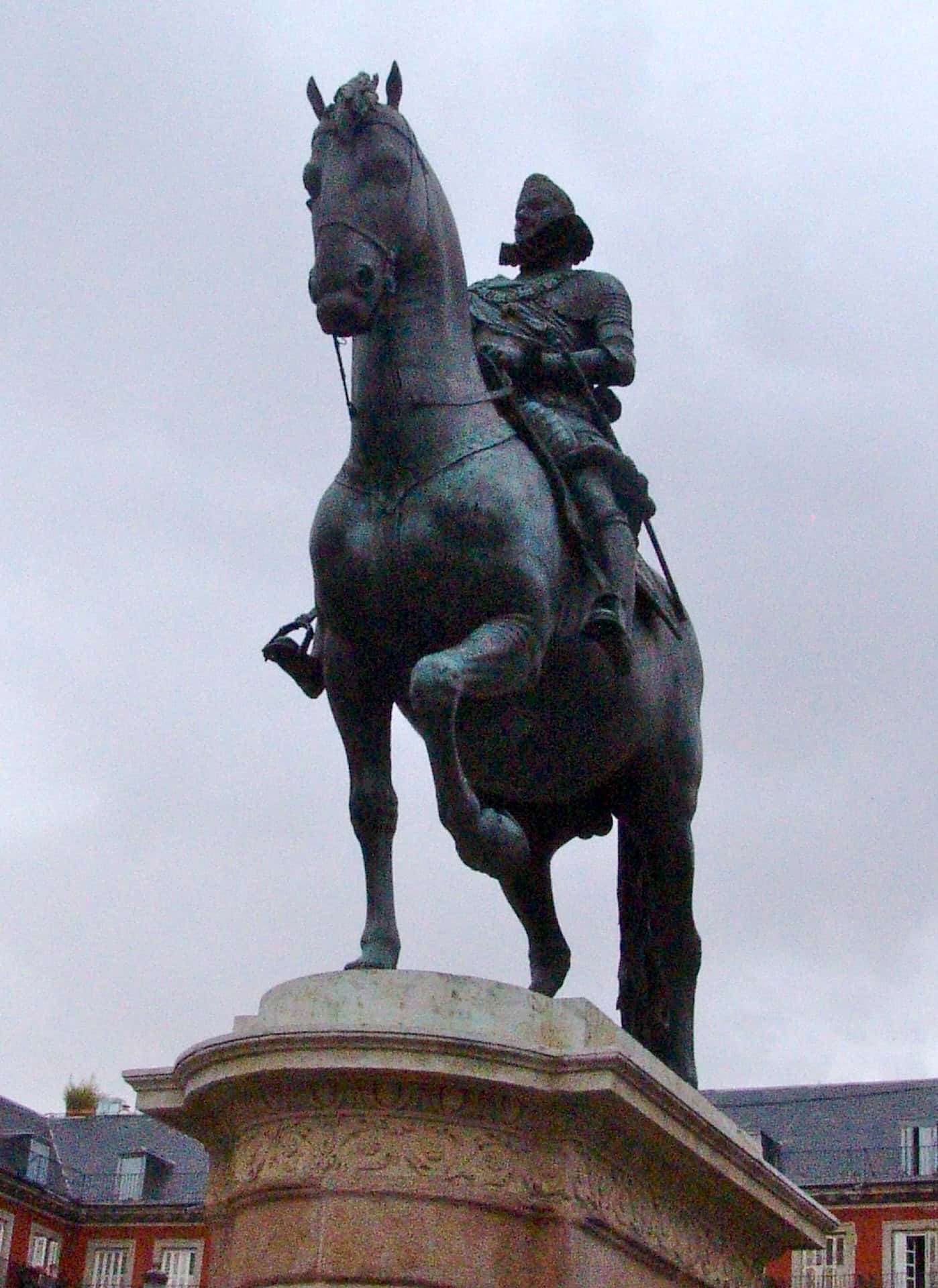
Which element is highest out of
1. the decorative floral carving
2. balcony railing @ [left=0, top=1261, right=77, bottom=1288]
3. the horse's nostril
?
balcony railing @ [left=0, top=1261, right=77, bottom=1288]

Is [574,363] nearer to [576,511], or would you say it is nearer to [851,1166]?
[576,511]

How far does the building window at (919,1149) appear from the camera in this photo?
61.0m

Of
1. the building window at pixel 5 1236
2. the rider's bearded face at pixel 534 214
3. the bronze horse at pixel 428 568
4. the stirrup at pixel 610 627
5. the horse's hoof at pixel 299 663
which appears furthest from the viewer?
the building window at pixel 5 1236

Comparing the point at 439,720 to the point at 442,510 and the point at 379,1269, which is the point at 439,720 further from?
the point at 379,1269

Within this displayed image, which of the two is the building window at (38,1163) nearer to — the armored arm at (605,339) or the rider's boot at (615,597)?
the armored arm at (605,339)

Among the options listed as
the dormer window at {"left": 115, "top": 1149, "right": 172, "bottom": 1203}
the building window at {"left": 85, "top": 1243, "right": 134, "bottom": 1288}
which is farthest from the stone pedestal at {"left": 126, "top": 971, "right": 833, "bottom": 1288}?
the dormer window at {"left": 115, "top": 1149, "right": 172, "bottom": 1203}

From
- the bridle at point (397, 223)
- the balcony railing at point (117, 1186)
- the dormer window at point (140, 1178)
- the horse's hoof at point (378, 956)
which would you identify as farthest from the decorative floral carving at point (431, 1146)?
the dormer window at point (140, 1178)

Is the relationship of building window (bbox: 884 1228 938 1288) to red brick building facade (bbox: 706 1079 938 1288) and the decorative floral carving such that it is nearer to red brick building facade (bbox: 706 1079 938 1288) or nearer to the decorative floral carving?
red brick building facade (bbox: 706 1079 938 1288)

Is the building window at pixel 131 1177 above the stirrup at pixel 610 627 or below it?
above

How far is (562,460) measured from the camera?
1084 cm

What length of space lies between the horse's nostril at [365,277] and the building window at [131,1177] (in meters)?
60.4

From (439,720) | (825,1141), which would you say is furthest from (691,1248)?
(825,1141)

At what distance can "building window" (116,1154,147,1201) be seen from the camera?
67.1m

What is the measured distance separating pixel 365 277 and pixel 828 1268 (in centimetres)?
5462
